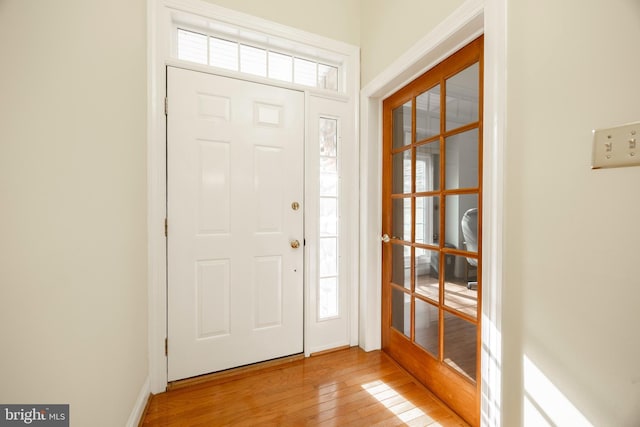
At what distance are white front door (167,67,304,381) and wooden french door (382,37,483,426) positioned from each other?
727 mm

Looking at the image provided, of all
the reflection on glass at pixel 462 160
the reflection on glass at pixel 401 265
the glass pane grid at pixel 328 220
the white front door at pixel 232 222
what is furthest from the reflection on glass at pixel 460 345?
the white front door at pixel 232 222

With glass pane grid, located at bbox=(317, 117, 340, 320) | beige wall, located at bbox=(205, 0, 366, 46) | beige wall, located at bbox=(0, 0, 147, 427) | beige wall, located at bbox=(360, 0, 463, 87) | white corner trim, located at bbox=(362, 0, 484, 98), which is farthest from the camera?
glass pane grid, located at bbox=(317, 117, 340, 320)

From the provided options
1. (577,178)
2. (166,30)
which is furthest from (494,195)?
(166,30)

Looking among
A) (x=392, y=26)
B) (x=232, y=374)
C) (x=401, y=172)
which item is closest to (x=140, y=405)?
(x=232, y=374)

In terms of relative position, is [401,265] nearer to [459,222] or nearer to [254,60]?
[459,222]

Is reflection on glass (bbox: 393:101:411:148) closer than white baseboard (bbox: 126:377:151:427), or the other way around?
white baseboard (bbox: 126:377:151:427)

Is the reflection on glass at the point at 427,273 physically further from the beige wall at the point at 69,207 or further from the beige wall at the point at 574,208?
the beige wall at the point at 69,207

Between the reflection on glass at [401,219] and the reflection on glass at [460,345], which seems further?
the reflection on glass at [401,219]

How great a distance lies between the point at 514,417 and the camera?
3.67ft

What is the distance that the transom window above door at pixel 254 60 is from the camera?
182cm

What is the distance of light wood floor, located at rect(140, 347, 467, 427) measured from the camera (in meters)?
1.45

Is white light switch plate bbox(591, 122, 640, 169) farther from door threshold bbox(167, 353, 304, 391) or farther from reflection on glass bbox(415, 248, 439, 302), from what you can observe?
door threshold bbox(167, 353, 304, 391)

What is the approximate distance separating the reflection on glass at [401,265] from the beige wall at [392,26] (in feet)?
4.41

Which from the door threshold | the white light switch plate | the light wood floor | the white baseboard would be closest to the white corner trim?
the white light switch plate
